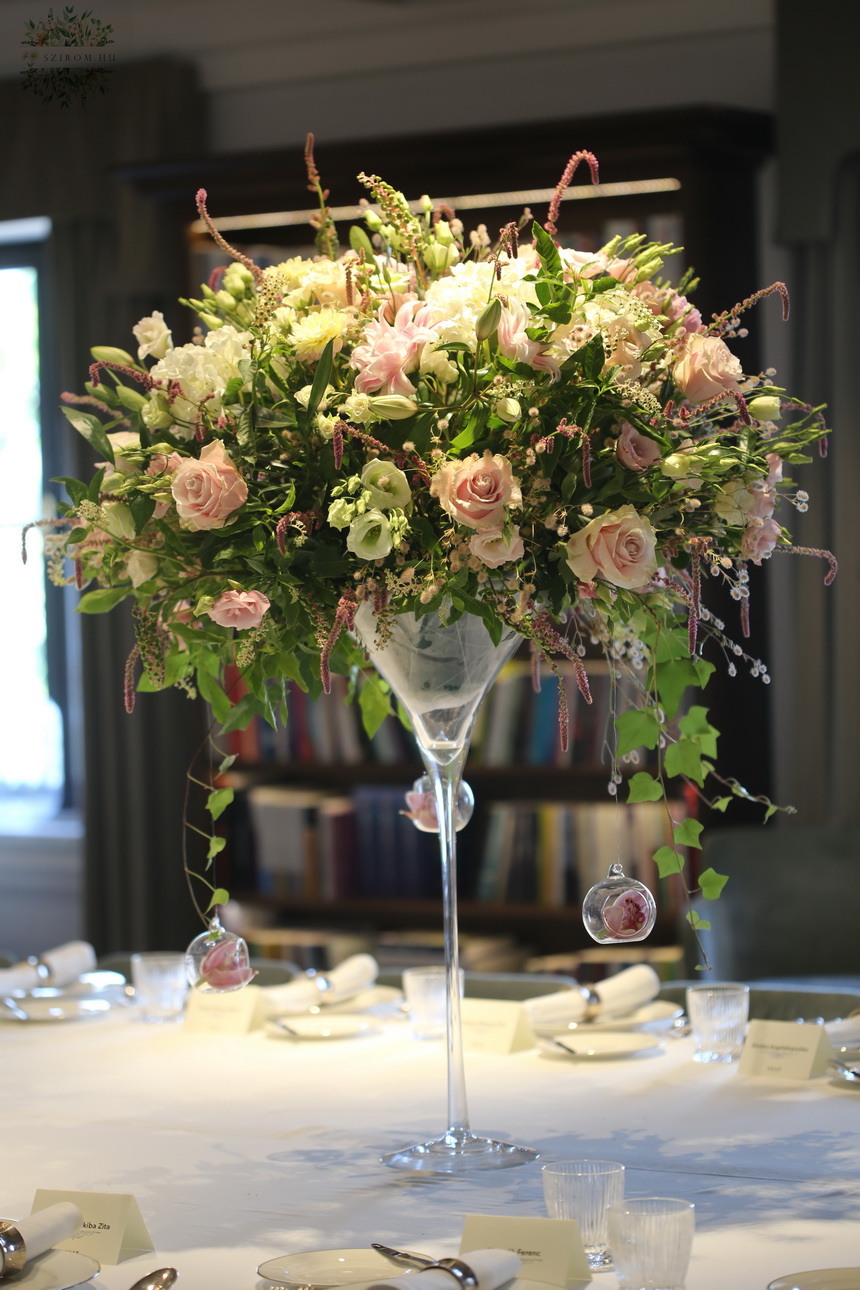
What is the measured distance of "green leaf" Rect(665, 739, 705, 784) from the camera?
1.55 metres

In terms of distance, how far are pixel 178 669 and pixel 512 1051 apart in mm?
666

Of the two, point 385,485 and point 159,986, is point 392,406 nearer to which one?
point 385,485

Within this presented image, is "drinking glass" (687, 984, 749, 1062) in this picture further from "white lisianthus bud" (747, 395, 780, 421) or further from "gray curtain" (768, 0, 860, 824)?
"gray curtain" (768, 0, 860, 824)

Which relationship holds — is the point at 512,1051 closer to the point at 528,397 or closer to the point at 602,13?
the point at 528,397

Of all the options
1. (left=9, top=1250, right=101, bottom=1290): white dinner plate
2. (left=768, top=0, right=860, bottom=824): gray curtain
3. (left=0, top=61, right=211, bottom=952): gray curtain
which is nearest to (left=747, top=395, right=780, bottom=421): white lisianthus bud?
(left=9, top=1250, right=101, bottom=1290): white dinner plate

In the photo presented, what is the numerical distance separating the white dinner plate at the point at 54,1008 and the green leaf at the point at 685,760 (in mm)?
1077

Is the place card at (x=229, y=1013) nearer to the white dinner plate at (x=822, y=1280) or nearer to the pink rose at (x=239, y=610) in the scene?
the pink rose at (x=239, y=610)

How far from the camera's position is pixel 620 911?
4.56 ft

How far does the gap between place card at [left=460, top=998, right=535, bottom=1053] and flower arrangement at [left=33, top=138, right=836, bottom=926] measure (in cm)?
50

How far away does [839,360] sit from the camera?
389 cm

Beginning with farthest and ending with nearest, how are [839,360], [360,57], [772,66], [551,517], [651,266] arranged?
1. [360,57]
2. [772,66]
3. [839,360]
4. [651,266]
5. [551,517]

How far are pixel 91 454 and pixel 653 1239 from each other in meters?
3.91

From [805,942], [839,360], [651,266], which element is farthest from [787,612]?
[651,266]

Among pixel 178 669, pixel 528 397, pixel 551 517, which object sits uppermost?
pixel 528 397
